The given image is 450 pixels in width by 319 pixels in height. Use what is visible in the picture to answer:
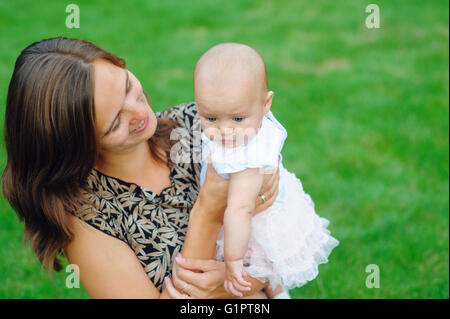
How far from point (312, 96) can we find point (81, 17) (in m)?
3.45

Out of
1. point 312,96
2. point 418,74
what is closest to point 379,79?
point 418,74

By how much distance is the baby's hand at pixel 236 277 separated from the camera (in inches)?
73.1

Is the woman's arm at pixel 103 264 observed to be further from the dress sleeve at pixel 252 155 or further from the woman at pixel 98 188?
the dress sleeve at pixel 252 155

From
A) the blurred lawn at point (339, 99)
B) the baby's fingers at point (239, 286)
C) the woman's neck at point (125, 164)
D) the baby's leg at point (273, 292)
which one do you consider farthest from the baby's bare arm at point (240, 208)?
the blurred lawn at point (339, 99)

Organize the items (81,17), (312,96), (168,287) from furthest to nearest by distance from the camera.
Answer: (81,17) < (312,96) < (168,287)

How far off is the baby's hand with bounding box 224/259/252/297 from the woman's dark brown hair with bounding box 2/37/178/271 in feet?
2.10

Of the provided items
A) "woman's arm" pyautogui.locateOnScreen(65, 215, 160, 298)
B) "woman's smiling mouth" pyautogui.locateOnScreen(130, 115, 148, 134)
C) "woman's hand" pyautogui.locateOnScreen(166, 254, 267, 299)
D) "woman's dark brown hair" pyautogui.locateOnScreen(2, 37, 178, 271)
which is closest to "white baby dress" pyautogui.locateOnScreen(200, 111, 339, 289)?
"woman's hand" pyautogui.locateOnScreen(166, 254, 267, 299)

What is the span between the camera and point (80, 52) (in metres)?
1.88

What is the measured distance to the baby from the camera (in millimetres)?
1736

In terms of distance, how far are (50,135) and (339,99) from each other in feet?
11.7

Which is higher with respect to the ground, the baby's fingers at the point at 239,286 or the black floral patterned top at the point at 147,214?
the black floral patterned top at the point at 147,214

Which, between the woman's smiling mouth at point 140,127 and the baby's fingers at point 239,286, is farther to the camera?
the woman's smiling mouth at point 140,127

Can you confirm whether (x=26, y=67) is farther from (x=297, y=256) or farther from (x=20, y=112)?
(x=297, y=256)

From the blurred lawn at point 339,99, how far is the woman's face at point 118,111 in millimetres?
789
